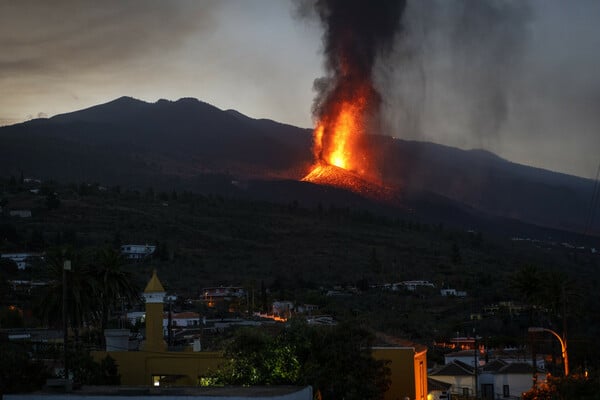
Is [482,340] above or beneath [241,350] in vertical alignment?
beneath

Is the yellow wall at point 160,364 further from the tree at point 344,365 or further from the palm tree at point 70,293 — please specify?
the palm tree at point 70,293

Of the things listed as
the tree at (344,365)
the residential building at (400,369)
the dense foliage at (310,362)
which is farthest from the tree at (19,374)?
the residential building at (400,369)

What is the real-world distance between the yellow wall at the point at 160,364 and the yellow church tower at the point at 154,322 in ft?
2.85

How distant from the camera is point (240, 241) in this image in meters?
170

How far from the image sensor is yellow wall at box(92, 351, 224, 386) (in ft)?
137

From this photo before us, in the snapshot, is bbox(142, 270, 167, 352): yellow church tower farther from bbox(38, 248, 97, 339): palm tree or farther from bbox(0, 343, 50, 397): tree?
bbox(0, 343, 50, 397): tree

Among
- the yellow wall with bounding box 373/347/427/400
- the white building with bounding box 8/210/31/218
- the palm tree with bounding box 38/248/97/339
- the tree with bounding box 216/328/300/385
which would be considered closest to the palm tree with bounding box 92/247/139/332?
the palm tree with bounding box 38/248/97/339

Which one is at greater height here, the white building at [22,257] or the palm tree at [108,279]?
the palm tree at [108,279]

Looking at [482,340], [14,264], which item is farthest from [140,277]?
[482,340]

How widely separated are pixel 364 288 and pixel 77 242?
39484 millimetres

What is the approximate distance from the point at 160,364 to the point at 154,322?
225 cm

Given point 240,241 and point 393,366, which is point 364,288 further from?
point 393,366

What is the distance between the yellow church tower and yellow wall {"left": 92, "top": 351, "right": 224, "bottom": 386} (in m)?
0.87

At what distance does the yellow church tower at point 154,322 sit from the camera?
142 feet
